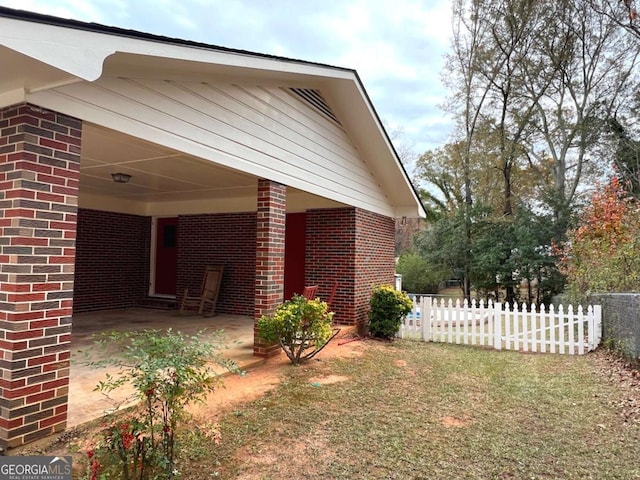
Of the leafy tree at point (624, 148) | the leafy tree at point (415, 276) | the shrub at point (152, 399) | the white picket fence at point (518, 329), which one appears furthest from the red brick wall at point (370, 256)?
the leafy tree at point (415, 276)

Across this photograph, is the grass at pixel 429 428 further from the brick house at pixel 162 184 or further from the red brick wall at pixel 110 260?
the red brick wall at pixel 110 260

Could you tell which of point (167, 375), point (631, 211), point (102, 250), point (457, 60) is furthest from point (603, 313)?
point (457, 60)

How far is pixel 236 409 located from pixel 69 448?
147cm

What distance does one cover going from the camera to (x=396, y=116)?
1064 inches

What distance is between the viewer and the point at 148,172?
6.65 m

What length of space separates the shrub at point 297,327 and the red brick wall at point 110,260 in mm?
6093

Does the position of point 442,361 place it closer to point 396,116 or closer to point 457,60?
point 457,60

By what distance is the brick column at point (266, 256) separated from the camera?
5.43m

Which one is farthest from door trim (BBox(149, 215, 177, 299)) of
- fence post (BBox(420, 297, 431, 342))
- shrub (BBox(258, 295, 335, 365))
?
fence post (BBox(420, 297, 431, 342))

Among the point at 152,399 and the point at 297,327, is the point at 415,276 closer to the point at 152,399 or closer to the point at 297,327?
the point at 297,327

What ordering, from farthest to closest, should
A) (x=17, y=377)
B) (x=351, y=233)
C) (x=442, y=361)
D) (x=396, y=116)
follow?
1. (x=396, y=116)
2. (x=351, y=233)
3. (x=442, y=361)
4. (x=17, y=377)

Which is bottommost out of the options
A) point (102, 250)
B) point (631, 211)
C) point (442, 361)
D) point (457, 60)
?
point (442, 361)

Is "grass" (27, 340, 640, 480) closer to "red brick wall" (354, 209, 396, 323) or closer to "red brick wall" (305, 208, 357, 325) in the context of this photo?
"red brick wall" (305, 208, 357, 325)

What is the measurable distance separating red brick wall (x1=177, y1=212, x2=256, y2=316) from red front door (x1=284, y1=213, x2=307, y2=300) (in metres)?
0.82
